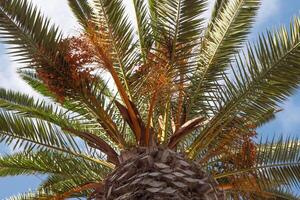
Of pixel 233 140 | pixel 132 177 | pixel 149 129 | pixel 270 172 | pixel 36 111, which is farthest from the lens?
pixel 36 111

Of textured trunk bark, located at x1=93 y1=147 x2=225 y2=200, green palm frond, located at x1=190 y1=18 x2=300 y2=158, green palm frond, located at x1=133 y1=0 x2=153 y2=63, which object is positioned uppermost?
green palm frond, located at x1=133 y1=0 x2=153 y2=63

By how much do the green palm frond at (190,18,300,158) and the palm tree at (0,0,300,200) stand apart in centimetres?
1

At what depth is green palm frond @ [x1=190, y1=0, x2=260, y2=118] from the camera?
8.14 m

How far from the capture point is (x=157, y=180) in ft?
18.7

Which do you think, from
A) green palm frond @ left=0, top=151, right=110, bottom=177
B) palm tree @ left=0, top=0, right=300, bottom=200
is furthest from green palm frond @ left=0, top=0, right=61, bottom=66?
green palm frond @ left=0, top=151, right=110, bottom=177

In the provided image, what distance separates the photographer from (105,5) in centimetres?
834

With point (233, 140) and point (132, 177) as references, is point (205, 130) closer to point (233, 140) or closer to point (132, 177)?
point (233, 140)

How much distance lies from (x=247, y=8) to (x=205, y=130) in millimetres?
2183

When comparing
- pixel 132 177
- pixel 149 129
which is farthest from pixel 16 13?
pixel 132 177

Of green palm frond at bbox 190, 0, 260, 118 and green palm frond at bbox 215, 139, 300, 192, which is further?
green palm frond at bbox 190, 0, 260, 118

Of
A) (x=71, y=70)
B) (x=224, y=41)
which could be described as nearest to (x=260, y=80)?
(x=224, y=41)

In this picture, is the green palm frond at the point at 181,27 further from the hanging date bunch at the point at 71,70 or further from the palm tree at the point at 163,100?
the hanging date bunch at the point at 71,70

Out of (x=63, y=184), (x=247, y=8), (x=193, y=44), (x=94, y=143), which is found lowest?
(x=63, y=184)

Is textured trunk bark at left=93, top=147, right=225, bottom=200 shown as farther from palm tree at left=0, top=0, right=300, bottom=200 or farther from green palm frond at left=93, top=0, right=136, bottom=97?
green palm frond at left=93, top=0, right=136, bottom=97
